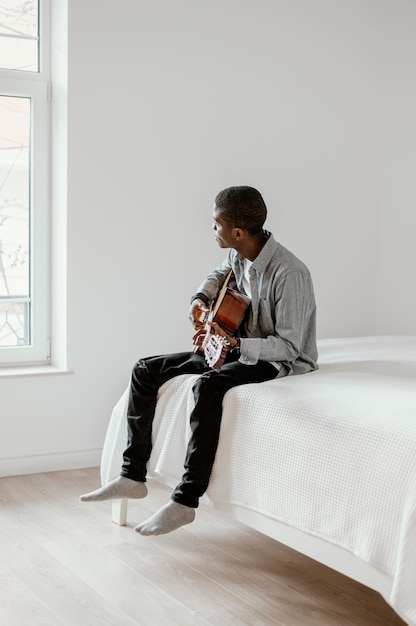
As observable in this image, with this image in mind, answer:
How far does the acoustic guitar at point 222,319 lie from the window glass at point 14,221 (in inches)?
48.1

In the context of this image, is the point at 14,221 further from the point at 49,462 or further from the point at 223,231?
the point at 223,231

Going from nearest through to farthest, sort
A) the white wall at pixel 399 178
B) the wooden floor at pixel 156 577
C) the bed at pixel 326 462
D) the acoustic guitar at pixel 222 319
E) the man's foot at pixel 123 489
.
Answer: the bed at pixel 326 462
the wooden floor at pixel 156 577
the acoustic guitar at pixel 222 319
the man's foot at pixel 123 489
the white wall at pixel 399 178

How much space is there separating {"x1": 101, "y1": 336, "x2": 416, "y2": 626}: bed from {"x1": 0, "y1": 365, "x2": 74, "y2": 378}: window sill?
0.83 metres

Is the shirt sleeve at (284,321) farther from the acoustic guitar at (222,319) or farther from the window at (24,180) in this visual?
the window at (24,180)

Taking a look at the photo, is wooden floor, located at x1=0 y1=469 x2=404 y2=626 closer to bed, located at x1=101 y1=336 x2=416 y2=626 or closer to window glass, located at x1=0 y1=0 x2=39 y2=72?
bed, located at x1=101 y1=336 x2=416 y2=626

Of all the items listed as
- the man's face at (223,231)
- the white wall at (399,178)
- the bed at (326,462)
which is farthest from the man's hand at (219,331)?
the white wall at (399,178)

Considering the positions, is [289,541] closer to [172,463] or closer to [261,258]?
[172,463]

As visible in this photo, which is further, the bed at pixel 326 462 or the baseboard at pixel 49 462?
the baseboard at pixel 49 462

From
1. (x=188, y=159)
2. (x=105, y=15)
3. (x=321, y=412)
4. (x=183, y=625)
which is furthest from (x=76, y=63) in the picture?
(x=183, y=625)

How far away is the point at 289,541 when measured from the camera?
2.22 meters

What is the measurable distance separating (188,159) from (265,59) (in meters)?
0.61

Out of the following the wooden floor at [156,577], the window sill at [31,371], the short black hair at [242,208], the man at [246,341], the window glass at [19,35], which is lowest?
the wooden floor at [156,577]

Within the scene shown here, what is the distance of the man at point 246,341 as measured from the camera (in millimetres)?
2549

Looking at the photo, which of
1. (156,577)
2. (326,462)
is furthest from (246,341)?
(156,577)
